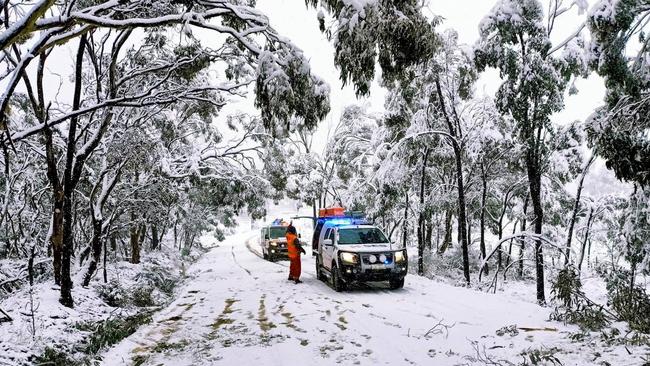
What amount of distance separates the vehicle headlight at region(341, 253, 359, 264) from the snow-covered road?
0.83 metres

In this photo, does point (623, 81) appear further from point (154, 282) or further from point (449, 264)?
point (449, 264)

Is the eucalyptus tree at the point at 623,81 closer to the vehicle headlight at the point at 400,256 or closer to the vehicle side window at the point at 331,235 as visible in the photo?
the vehicle headlight at the point at 400,256

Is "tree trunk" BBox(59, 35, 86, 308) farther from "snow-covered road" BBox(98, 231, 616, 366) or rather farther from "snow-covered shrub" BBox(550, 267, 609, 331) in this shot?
"snow-covered shrub" BBox(550, 267, 609, 331)

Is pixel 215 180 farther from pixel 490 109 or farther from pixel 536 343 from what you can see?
pixel 536 343

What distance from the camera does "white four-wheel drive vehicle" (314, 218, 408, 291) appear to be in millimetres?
11609

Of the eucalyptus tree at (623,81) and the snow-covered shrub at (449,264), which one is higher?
the eucalyptus tree at (623,81)

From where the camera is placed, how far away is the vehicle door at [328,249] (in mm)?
12703

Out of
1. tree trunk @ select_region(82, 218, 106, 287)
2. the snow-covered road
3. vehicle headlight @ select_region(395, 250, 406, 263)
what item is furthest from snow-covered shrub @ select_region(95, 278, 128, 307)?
vehicle headlight @ select_region(395, 250, 406, 263)

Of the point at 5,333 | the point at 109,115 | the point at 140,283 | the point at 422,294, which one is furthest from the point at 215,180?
the point at 5,333

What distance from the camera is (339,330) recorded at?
24.9ft

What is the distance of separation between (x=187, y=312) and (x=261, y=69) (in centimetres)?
580

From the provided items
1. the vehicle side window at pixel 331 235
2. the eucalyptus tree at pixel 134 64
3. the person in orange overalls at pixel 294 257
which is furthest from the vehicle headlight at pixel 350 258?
the eucalyptus tree at pixel 134 64

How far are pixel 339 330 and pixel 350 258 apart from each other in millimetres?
4228

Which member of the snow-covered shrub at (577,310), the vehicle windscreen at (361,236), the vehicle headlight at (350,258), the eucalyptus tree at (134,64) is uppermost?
the eucalyptus tree at (134,64)
